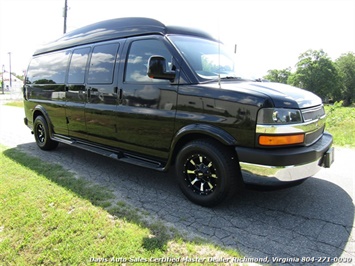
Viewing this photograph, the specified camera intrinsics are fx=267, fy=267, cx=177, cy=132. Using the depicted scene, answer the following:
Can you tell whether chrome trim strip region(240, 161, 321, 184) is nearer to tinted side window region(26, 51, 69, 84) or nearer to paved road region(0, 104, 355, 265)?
paved road region(0, 104, 355, 265)

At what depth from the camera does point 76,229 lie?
9.36 ft

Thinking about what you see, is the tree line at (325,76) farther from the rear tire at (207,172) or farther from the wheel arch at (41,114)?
the rear tire at (207,172)

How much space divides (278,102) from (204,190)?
4.51 feet

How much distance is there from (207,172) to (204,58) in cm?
157

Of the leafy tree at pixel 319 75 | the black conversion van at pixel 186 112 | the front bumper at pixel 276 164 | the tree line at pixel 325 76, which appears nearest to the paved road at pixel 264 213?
the black conversion van at pixel 186 112

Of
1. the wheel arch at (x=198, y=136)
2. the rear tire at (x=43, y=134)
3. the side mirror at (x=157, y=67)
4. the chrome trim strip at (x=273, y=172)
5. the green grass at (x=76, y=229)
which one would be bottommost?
the green grass at (x=76, y=229)

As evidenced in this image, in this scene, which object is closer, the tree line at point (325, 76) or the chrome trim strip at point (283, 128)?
the chrome trim strip at point (283, 128)

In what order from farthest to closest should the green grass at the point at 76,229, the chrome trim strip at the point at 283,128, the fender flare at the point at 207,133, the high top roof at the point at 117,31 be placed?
the high top roof at the point at 117,31 → the fender flare at the point at 207,133 → the chrome trim strip at the point at 283,128 → the green grass at the point at 76,229

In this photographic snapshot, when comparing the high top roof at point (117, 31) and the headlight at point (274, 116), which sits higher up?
the high top roof at point (117, 31)

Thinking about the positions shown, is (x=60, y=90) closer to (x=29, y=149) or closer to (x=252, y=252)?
(x=29, y=149)

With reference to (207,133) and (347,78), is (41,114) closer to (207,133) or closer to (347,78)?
(207,133)

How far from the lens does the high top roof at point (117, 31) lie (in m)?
3.75

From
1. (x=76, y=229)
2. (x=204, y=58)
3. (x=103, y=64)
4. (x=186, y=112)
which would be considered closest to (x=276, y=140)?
(x=186, y=112)

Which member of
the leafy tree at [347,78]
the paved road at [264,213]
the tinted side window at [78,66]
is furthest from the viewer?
the leafy tree at [347,78]
